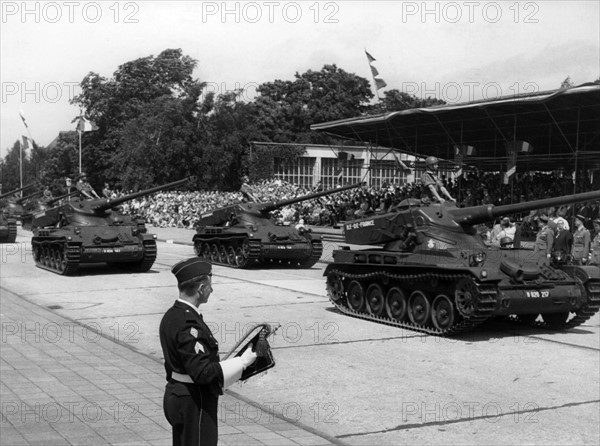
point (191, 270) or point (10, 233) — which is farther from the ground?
point (191, 270)

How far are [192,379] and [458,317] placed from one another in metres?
8.36

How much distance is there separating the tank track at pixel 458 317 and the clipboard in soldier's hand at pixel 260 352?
7707 mm

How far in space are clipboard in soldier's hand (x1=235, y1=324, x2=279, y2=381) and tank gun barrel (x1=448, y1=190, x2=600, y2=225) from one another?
26.4 ft

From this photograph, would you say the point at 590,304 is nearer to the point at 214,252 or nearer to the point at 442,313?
the point at 442,313

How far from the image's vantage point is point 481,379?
932cm

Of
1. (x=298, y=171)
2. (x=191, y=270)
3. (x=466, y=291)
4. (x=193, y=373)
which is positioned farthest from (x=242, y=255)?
(x=298, y=171)

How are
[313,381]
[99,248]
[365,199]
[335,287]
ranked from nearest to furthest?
[313,381], [335,287], [99,248], [365,199]

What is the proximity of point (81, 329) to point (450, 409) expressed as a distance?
21.5 feet

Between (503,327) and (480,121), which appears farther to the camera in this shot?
(480,121)

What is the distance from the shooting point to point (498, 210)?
41.7ft

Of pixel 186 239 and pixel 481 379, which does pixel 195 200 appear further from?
pixel 481 379

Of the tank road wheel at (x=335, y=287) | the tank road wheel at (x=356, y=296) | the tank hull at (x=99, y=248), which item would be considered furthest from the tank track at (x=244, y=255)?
the tank road wheel at (x=356, y=296)

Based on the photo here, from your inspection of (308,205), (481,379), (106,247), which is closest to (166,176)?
(308,205)

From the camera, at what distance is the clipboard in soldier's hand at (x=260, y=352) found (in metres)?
4.23
